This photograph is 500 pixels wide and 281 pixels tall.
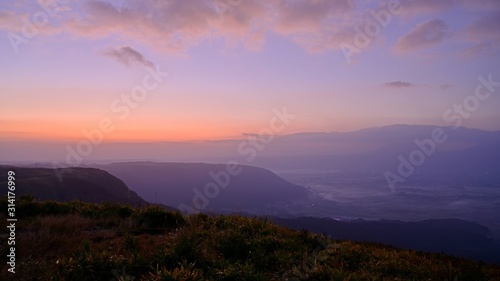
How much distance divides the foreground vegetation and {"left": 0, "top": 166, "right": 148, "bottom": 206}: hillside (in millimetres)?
35626

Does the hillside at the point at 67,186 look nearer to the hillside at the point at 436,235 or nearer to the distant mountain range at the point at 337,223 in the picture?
the distant mountain range at the point at 337,223

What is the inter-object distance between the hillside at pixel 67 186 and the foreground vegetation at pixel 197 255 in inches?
1403

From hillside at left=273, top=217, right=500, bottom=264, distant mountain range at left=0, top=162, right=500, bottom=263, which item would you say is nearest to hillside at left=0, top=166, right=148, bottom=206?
distant mountain range at left=0, top=162, right=500, bottom=263

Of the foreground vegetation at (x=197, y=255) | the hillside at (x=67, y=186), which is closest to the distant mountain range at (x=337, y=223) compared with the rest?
the hillside at (x=67, y=186)

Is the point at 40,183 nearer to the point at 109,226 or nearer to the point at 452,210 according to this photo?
the point at 109,226

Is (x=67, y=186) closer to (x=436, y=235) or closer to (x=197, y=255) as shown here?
(x=197, y=255)

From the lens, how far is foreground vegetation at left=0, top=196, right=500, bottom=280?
5988 millimetres

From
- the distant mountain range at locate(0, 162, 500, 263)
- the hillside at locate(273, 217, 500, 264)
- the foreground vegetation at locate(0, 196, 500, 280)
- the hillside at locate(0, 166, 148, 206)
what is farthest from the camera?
the hillside at locate(273, 217, 500, 264)

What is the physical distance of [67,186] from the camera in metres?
68.2

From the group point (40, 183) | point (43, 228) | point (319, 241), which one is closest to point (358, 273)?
point (319, 241)

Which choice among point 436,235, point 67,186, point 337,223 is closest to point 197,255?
point 337,223

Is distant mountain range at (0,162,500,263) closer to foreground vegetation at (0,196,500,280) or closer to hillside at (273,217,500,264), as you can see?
hillside at (273,217,500,264)

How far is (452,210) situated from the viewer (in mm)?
149875

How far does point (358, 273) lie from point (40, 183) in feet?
227
